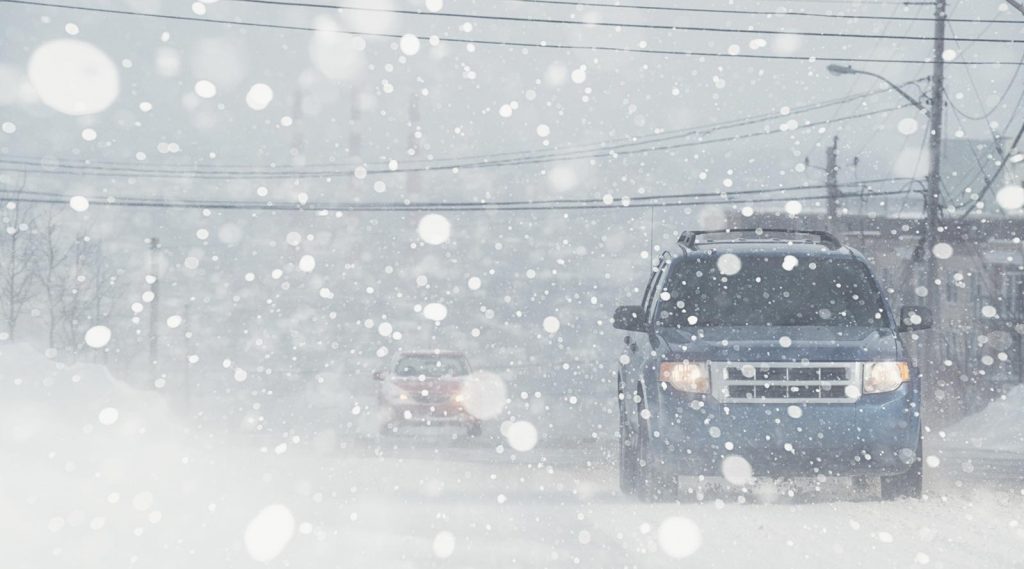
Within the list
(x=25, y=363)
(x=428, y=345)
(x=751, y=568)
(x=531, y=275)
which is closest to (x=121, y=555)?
(x=751, y=568)

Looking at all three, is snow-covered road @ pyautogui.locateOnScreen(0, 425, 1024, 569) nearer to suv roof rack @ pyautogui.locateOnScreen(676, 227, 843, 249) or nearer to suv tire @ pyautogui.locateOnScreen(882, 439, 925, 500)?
suv tire @ pyautogui.locateOnScreen(882, 439, 925, 500)

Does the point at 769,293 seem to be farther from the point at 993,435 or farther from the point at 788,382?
the point at 993,435

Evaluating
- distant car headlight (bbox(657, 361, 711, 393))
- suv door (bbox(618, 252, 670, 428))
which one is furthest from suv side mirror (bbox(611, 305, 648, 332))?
distant car headlight (bbox(657, 361, 711, 393))

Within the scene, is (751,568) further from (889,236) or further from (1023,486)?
(889,236)

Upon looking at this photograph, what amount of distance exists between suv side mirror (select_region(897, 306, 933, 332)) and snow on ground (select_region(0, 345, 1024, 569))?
1317 millimetres

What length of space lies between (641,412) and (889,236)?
5675 cm

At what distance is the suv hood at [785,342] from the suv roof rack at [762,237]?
148cm

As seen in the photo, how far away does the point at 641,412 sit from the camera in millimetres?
10086

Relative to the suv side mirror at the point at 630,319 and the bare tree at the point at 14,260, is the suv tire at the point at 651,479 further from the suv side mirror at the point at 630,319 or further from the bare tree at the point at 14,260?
the bare tree at the point at 14,260

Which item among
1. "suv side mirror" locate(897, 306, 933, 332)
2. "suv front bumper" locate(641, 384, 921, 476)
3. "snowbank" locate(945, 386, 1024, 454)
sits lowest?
"snowbank" locate(945, 386, 1024, 454)

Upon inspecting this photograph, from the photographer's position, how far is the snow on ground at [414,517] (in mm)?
7016

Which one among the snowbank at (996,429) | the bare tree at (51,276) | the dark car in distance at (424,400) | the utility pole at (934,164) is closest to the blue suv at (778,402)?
the dark car in distance at (424,400)

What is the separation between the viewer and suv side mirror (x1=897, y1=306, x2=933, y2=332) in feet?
34.2

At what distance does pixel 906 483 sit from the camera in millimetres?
9625
